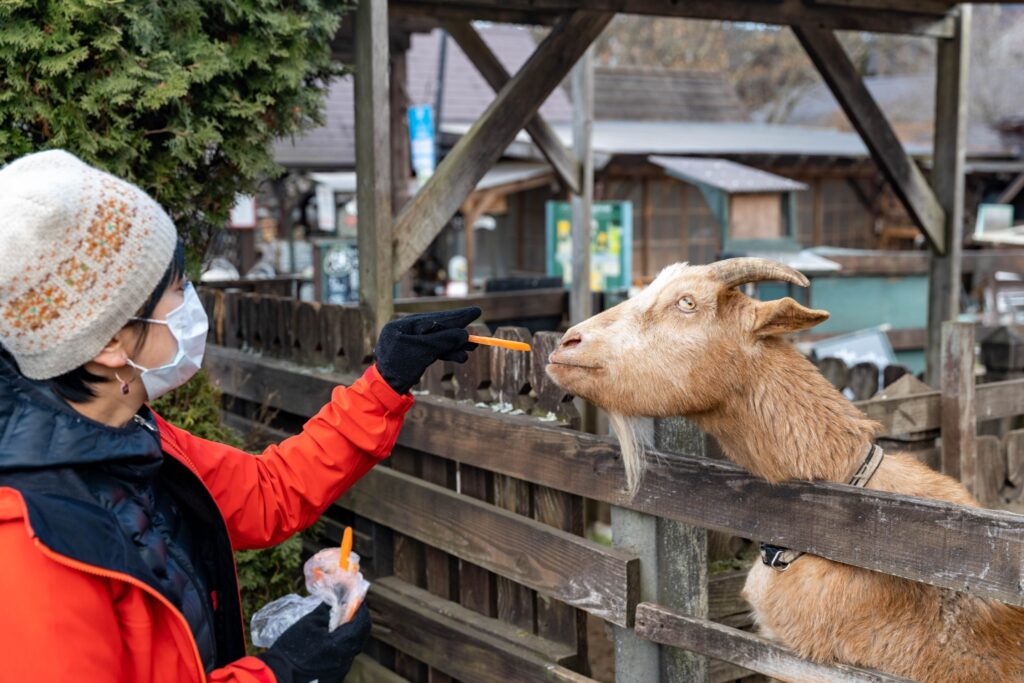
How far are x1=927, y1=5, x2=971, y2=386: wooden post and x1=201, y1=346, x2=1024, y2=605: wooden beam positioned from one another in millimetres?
3589

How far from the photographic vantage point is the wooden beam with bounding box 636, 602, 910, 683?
2367 millimetres

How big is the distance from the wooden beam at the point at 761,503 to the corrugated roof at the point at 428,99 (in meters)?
14.4

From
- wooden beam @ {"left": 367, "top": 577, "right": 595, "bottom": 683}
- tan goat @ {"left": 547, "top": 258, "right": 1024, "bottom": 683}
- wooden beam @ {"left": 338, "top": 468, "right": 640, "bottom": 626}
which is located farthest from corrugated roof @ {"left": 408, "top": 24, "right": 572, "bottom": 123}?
tan goat @ {"left": 547, "top": 258, "right": 1024, "bottom": 683}

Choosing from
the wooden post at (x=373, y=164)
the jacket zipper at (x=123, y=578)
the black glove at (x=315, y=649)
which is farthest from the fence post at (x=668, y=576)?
the wooden post at (x=373, y=164)

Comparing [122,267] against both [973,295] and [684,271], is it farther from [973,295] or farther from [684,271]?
[973,295]

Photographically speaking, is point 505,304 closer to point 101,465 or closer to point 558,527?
point 558,527

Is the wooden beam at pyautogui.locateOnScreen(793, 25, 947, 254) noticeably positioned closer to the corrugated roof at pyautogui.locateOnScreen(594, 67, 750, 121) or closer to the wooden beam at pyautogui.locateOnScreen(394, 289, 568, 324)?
the wooden beam at pyautogui.locateOnScreen(394, 289, 568, 324)

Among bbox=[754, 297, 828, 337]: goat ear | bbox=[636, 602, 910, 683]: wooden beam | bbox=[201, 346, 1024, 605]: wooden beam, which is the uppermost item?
bbox=[754, 297, 828, 337]: goat ear

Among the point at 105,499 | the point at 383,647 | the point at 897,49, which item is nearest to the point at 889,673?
the point at 105,499

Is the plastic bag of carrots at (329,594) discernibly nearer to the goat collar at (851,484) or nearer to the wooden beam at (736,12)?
the goat collar at (851,484)

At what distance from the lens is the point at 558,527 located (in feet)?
10.8

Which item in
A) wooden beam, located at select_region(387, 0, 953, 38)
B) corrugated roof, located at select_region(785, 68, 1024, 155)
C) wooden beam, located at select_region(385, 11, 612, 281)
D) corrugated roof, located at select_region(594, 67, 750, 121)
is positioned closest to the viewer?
wooden beam, located at select_region(385, 11, 612, 281)

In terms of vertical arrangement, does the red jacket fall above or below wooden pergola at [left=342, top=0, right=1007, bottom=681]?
below

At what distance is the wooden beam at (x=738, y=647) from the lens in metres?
2.37
